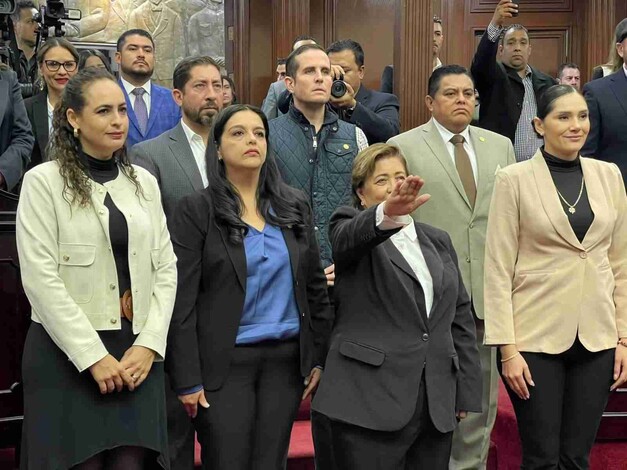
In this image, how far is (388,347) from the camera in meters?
2.61

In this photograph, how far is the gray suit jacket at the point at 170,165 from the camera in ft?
10.5

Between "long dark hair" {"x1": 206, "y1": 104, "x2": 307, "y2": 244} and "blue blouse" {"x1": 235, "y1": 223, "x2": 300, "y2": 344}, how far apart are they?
0.05 meters

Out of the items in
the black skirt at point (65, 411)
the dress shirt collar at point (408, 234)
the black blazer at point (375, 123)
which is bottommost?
the black skirt at point (65, 411)

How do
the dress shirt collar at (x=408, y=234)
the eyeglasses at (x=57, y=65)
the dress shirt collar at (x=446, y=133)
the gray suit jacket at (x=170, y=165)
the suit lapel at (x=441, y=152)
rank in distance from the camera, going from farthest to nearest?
the eyeglasses at (x=57, y=65)
the dress shirt collar at (x=446, y=133)
the suit lapel at (x=441, y=152)
the gray suit jacket at (x=170, y=165)
the dress shirt collar at (x=408, y=234)

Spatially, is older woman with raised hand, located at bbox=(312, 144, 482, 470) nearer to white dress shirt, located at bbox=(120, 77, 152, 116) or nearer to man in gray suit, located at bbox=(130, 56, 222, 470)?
A: man in gray suit, located at bbox=(130, 56, 222, 470)

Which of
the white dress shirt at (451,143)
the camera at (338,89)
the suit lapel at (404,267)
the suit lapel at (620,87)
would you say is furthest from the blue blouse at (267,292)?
the suit lapel at (620,87)

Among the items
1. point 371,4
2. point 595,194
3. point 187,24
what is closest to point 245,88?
point 371,4

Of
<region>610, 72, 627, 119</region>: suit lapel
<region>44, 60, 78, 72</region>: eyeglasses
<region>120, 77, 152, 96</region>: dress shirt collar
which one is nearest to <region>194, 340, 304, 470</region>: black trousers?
<region>120, 77, 152, 96</region>: dress shirt collar

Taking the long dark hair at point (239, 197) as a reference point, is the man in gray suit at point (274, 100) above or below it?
above

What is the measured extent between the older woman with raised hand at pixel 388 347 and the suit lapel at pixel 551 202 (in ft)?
1.29

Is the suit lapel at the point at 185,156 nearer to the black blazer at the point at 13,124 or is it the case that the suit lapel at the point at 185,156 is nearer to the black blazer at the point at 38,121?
the black blazer at the point at 13,124

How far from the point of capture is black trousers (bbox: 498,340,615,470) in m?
2.86

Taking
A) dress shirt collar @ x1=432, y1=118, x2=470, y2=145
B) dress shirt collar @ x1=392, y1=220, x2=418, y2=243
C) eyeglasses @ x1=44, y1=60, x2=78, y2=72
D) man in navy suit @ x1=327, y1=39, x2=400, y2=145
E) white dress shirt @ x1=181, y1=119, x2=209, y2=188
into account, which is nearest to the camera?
dress shirt collar @ x1=392, y1=220, x2=418, y2=243

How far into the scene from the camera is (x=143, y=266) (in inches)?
99.9
